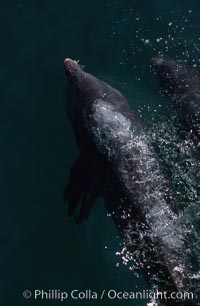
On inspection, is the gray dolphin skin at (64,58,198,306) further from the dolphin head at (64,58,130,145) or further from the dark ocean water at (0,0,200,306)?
the dark ocean water at (0,0,200,306)

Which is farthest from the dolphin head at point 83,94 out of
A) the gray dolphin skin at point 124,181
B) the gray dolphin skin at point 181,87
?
the gray dolphin skin at point 181,87

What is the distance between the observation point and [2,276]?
8.47 meters

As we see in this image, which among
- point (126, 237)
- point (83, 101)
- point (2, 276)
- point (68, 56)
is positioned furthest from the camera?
point (68, 56)

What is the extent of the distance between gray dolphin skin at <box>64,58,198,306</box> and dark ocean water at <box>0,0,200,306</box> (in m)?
0.40

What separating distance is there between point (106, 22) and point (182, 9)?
174 centimetres

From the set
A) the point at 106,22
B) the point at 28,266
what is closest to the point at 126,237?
the point at 28,266

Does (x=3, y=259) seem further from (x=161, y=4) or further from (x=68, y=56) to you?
(x=161, y=4)

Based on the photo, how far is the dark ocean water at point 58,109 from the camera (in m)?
8.36

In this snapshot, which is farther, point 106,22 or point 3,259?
point 106,22

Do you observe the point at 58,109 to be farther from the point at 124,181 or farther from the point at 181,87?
the point at 124,181

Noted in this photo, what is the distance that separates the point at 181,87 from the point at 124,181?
2.93m

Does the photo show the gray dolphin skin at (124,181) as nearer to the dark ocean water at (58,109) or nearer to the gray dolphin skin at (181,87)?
the dark ocean water at (58,109)

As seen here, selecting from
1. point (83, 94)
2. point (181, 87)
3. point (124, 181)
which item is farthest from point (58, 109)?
point (124, 181)

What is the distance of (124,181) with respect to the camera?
823 centimetres
